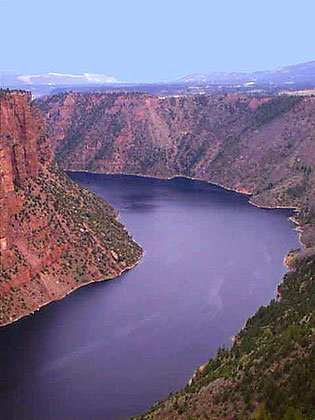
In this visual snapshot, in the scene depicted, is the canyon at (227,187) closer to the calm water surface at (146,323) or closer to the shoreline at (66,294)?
the shoreline at (66,294)

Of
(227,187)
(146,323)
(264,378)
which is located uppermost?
(264,378)

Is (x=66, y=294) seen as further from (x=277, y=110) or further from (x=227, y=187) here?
(x=277, y=110)

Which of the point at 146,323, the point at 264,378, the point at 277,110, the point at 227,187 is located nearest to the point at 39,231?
the point at 146,323

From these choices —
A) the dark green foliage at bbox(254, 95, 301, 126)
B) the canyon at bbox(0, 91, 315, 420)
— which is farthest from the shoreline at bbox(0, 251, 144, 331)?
the dark green foliage at bbox(254, 95, 301, 126)

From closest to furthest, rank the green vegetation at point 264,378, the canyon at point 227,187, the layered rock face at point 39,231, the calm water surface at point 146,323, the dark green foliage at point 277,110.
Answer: the green vegetation at point 264,378 → the canyon at point 227,187 → the calm water surface at point 146,323 → the layered rock face at point 39,231 → the dark green foliage at point 277,110

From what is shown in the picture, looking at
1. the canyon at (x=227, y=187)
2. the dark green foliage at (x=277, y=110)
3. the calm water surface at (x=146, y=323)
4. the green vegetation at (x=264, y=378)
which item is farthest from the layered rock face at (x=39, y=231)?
the dark green foliage at (x=277, y=110)

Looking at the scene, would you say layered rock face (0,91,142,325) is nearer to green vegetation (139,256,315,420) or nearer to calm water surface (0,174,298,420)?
calm water surface (0,174,298,420)
